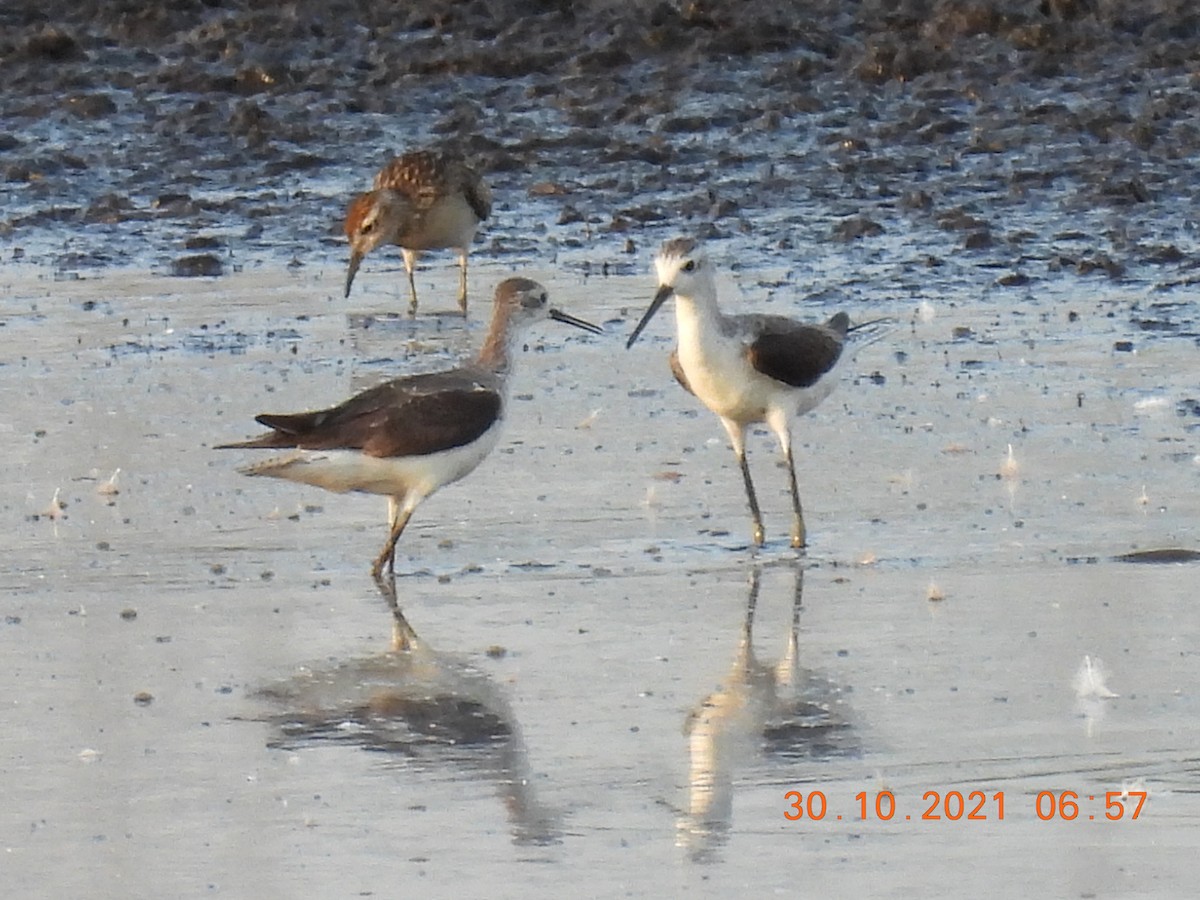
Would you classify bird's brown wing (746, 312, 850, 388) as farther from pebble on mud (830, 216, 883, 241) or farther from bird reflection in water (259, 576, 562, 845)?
pebble on mud (830, 216, 883, 241)

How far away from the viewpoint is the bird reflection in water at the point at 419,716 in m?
6.48

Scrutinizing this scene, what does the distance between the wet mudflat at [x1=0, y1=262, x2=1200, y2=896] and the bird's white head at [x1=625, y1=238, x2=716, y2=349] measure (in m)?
0.65

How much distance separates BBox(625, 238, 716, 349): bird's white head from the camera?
30.5ft

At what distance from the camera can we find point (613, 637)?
7695 millimetres

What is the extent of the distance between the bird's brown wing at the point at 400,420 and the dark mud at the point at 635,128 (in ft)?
14.5

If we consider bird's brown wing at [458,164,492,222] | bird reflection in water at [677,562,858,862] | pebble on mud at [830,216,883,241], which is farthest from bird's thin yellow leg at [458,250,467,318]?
bird reflection in water at [677,562,858,862]

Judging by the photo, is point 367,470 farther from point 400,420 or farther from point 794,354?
point 794,354

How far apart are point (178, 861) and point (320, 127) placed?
12.9 meters

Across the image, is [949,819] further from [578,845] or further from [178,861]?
[178,861]

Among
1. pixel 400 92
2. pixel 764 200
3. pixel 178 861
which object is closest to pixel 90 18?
pixel 400 92

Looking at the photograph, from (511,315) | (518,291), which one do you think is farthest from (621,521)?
(518,291)

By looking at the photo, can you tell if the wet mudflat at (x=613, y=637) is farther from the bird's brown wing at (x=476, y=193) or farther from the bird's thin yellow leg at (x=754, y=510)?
the bird's brown wing at (x=476, y=193)
